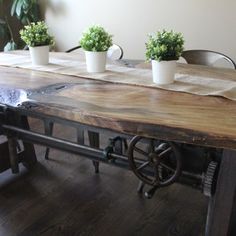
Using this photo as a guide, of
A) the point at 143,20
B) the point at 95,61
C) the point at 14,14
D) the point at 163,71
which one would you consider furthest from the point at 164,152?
the point at 14,14

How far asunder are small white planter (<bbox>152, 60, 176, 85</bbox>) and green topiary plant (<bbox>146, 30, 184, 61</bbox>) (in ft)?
0.09

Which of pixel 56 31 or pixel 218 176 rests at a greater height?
pixel 56 31

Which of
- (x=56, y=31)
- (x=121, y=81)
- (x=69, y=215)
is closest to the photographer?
(x=121, y=81)

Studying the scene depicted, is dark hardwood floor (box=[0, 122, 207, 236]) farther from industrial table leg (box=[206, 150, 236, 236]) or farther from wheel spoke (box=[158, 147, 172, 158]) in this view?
wheel spoke (box=[158, 147, 172, 158])

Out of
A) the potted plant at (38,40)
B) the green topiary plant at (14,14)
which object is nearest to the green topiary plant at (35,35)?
the potted plant at (38,40)

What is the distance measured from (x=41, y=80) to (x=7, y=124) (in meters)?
0.52

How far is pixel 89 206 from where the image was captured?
6.18 feet

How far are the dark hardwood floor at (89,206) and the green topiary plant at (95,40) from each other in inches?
37.0

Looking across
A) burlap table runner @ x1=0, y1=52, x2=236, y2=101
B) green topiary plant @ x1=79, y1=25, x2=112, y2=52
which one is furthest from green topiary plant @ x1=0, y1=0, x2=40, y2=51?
green topiary plant @ x1=79, y1=25, x2=112, y2=52

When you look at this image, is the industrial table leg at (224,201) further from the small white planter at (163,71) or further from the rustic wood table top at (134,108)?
the small white planter at (163,71)

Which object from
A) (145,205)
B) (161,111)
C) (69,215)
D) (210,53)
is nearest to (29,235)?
(69,215)

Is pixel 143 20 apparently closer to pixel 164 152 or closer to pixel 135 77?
pixel 135 77

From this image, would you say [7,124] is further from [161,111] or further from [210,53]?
[210,53]

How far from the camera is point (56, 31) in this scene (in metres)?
3.80
